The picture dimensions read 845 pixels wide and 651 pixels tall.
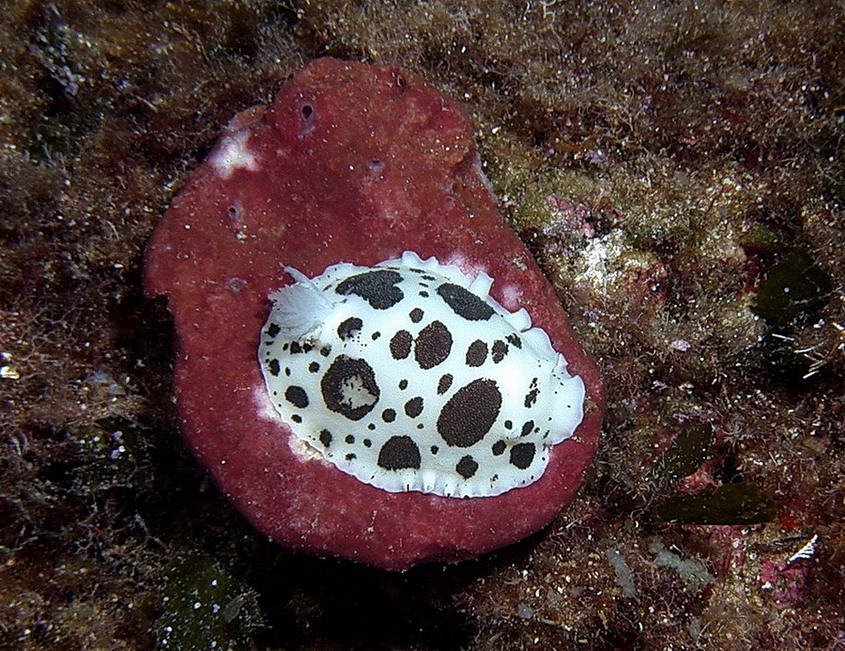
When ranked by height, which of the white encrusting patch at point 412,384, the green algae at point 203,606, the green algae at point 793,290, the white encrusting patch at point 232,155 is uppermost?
the green algae at point 793,290

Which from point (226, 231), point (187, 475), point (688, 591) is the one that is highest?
point (226, 231)

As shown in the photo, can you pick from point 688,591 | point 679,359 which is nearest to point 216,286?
point 679,359

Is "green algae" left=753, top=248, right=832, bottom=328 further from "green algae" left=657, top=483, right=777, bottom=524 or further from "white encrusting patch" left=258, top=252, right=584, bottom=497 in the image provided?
"white encrusting patch" left=258, top=252, right=584, bottom=497

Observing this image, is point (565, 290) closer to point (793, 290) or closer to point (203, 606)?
point (793, 290)

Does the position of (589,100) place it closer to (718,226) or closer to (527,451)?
(718,226)

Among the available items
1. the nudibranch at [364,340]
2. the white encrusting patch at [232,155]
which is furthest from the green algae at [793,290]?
the white encrusting patch at [232,155]

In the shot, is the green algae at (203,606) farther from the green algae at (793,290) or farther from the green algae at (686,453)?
the green algae at (793,290)
